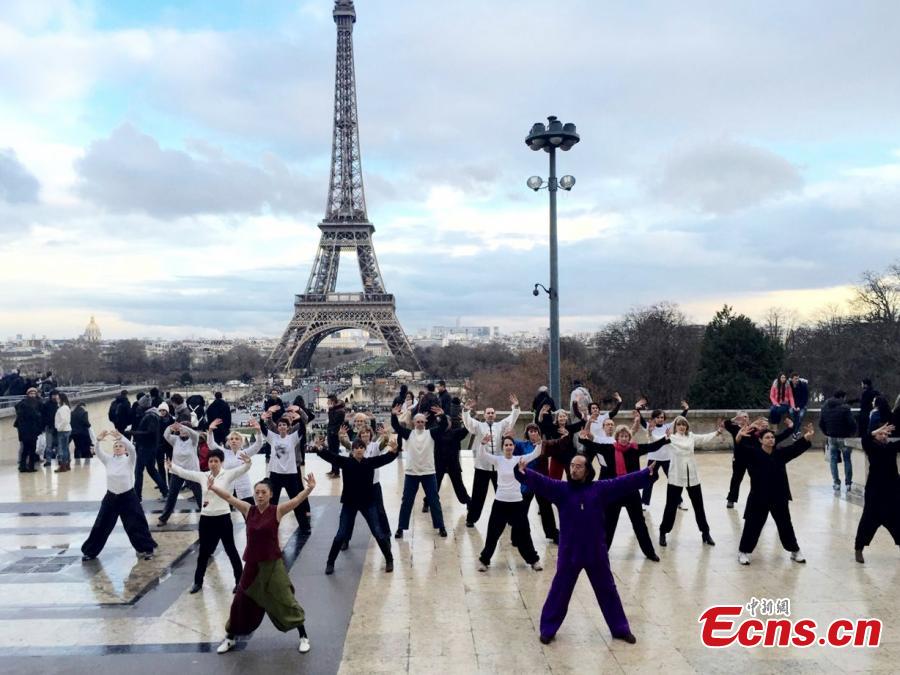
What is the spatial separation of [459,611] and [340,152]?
62.6m

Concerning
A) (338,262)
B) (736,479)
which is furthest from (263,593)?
(338,262)

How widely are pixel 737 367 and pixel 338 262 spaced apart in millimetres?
42960

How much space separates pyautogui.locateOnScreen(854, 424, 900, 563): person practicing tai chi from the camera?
7336 millimetres

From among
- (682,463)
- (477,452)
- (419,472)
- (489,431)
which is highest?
A: (489,431)

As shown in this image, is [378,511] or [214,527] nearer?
[214,527]

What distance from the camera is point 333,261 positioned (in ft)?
209

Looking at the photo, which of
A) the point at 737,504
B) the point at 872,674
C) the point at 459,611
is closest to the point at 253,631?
the point at 459,611

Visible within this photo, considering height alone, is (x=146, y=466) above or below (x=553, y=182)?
below

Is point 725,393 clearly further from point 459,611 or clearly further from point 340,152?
point 340,152

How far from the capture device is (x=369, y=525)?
7246 millimetres

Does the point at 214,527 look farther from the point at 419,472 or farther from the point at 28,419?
the point at 28,419

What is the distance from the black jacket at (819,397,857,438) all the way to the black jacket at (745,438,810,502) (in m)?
3.64

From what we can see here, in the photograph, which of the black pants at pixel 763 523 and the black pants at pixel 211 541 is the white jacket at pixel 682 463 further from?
the black pants at pixel 211 541

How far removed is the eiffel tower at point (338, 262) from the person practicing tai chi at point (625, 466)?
177 ft
